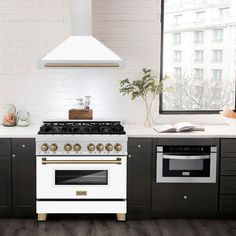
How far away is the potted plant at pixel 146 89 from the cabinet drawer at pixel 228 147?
2.79 feet

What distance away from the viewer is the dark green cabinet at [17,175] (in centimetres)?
501

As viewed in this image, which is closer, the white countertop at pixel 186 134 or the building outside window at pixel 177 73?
the white countertop at pixel 186 134

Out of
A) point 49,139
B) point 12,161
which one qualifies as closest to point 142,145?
point 49,139

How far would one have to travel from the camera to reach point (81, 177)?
5000 millimetres

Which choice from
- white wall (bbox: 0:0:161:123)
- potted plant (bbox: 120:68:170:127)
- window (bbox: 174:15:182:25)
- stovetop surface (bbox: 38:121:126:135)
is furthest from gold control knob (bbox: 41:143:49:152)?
window (bbox: 174:15:182:25)

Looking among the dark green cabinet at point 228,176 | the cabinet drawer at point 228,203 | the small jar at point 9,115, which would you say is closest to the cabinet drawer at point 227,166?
the dark green cabinet at point 228,176

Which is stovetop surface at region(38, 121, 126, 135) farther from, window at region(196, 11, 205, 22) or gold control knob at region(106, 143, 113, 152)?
window at region(196, 11, 205, 22)

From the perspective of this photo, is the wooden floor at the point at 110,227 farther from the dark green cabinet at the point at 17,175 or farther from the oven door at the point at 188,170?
the oven door at the point at 188,170

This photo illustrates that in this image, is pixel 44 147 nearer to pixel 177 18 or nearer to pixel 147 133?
pixel 147 133

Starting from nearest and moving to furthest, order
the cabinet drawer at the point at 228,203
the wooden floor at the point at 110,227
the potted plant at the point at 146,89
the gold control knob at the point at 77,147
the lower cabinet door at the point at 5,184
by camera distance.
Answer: the wooden floor at the point at 110,227
the gold control knob at the point at 77,147
the lower cabinet door at the point at 5,184
the cabinet drawer at the point at 228,203
the potted plant at the point at 146,89

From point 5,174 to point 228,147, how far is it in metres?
2.19

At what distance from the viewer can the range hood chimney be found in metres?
4.93

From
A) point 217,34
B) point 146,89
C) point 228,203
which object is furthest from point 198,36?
point 228,203

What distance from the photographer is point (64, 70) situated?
5.68 m
